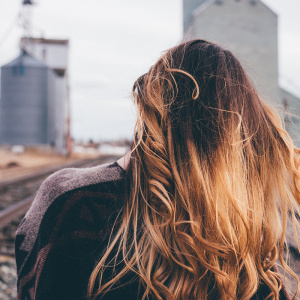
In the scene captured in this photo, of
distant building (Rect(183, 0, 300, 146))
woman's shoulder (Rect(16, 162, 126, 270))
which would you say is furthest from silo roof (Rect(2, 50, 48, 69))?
woman's shoulder (Rect(16, 162, 126, 270))

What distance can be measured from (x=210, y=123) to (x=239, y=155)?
0.15 metres

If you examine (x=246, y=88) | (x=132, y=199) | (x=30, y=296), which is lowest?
(x=30, y=296)

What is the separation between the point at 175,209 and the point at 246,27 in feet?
49.3

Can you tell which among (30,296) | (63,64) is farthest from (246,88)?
(63,64)

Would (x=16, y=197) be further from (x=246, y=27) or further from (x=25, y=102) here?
(x=246, y=27)

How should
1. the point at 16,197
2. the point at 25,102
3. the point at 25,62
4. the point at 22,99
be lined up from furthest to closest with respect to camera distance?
1. the point at 25,62
2. the point at 25,102
3. the point at 22,99
4. the point at 16,197

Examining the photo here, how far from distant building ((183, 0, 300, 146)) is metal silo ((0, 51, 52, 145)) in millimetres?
7855

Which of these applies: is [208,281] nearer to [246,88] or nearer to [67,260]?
[67,260]

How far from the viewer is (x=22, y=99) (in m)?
15.5

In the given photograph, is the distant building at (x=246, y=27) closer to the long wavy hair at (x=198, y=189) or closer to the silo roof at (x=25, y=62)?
the silo roof at (x=25, y=62)

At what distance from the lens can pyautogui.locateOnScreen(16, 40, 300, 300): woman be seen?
39.6 inches

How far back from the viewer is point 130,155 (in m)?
1.08

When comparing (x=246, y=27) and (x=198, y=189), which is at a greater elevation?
(x=246, y=27)

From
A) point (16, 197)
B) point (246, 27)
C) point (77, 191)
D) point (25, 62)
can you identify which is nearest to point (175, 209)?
point (77, 191)
